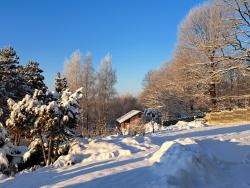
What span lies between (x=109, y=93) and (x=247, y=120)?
38.8 metres

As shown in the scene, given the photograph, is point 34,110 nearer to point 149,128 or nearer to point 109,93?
point 149,128

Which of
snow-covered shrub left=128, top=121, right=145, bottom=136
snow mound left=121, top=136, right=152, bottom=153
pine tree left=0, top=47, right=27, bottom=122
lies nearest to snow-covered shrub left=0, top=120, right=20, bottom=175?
snow mound left=121, top=136, right=152, bottom=153

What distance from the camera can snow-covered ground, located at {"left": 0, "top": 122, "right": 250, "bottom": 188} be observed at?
23.6 ft

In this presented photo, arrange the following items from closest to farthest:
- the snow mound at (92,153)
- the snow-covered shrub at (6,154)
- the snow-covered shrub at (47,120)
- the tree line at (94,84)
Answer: the snow mound at (92,153), the snow-covered shrub at (47,120), the snow-covered shrub at (6,154), the tree line at (94,84)

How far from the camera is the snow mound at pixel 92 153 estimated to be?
10258mm

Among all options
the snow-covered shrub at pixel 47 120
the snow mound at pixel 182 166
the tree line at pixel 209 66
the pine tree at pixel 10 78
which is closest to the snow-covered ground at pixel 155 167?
the snow mound at pixel 182 166

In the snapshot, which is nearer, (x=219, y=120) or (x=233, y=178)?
(x=233, y=178)

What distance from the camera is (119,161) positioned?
9.08m

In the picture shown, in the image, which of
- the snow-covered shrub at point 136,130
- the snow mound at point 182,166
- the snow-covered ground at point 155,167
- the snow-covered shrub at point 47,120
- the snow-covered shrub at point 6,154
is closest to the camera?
the snow mound at point 182,166

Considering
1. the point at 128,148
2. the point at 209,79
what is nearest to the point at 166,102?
the point at 209,79

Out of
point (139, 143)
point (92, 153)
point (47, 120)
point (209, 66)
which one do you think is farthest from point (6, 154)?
point (209, 66)

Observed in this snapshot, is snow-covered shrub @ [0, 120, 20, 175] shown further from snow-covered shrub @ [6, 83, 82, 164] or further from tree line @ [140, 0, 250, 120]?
tree line @ [140, 0, 250, 120]

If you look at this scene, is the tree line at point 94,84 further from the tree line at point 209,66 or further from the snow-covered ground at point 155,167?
the snow-covered ground at point 155,167

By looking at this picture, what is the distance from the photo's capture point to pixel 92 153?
10867mm
